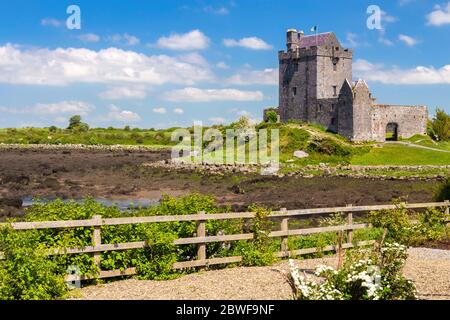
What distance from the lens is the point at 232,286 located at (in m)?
12.0

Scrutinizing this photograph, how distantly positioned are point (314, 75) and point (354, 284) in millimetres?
67522

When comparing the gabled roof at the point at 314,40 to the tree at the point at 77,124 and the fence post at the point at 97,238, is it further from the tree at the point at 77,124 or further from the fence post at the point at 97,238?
the tree at the point at 77,124

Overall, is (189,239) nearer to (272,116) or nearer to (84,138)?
(272,116)

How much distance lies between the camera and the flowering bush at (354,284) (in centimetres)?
834

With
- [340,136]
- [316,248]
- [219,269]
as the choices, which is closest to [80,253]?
[219,269]

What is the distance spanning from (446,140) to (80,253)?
3070 inches

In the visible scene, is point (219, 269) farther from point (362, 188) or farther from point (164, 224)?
point (362, 188)

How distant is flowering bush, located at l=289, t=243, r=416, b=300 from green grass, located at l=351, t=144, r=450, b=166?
168ft

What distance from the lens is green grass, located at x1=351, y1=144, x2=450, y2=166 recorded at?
5975 centimetres

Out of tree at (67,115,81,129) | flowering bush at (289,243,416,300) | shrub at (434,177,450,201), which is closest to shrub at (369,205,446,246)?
shrub at (434,177,450,201)

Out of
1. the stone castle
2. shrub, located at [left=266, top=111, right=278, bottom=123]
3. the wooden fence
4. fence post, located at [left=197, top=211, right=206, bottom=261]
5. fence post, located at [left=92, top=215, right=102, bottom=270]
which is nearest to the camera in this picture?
the wooden fence

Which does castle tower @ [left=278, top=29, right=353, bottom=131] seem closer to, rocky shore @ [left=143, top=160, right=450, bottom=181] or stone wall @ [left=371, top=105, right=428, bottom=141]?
stone wall @ [left=371, top=105, right=428, bottom=141]

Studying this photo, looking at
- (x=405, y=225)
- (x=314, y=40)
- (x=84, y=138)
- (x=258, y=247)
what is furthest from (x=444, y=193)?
(x=84, y=138)

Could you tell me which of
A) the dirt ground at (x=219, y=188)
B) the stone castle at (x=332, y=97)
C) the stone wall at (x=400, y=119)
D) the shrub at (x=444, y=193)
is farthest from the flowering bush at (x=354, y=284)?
the stone wall at (x=400, y=119)
